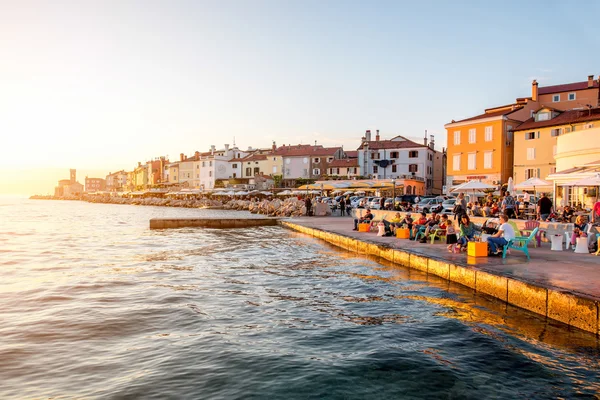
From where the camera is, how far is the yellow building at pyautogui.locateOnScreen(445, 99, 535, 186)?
155 feet

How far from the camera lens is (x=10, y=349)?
8.09 metres

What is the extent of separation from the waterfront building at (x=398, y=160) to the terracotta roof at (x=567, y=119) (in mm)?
24111

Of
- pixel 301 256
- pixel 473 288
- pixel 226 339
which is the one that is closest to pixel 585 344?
pixel 473 288

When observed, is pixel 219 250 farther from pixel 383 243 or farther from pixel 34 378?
pixel 34 378

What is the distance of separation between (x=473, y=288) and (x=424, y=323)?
8.55 ft

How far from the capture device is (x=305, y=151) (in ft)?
286

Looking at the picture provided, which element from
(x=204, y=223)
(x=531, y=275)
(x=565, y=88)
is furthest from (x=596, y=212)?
(x=565, y=88)

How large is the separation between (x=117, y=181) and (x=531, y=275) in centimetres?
19618

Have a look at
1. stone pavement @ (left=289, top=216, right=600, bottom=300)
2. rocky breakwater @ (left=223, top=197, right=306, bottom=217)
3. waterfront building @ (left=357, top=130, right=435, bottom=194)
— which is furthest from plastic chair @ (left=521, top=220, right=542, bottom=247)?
waterfront building @ (left=357, top=130, right=435, bottom=194)

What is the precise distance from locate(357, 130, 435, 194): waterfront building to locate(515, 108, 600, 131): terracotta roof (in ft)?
79.1

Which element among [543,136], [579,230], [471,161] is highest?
[543,136]

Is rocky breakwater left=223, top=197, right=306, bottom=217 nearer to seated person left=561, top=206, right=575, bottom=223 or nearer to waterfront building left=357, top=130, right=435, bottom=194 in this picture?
waterfront building left=357, top=130, right=435, bottom=194

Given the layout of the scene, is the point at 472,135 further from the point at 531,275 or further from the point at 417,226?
the point at 531,275

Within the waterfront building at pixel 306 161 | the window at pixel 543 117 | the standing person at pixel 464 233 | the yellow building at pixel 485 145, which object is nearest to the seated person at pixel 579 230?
the standing person at pixel 464 233
